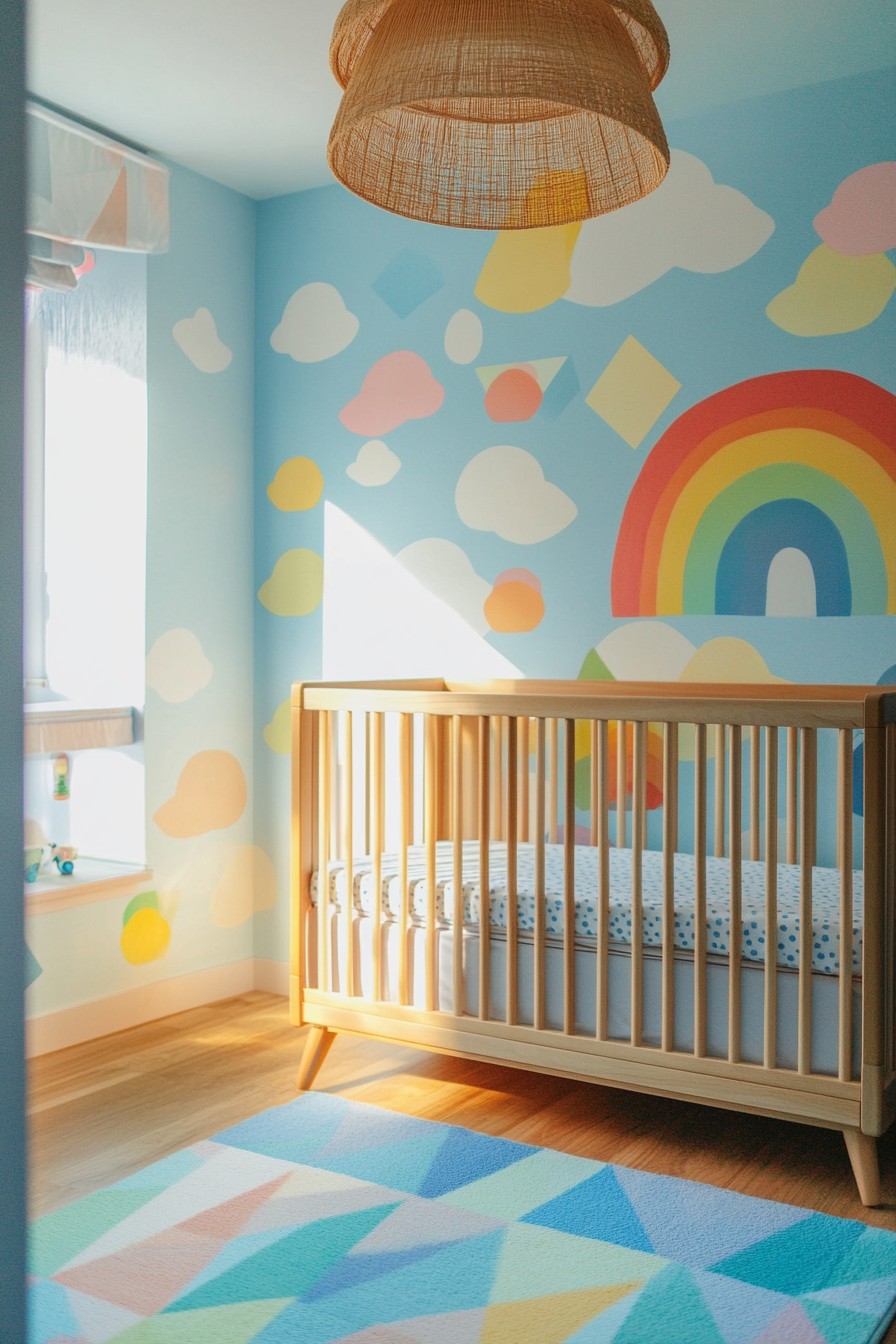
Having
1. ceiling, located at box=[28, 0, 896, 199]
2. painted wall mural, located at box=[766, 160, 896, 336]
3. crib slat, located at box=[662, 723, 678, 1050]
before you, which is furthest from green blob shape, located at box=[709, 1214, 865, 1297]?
ceiling, located at box=[28, 0, 896, 199]

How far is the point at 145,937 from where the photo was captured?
294 centimetres

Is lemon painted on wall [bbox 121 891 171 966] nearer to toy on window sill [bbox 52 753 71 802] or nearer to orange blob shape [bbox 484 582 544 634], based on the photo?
toy on window sill [bbox 52 753 71 802]

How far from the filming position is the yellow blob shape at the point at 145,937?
2893 mm

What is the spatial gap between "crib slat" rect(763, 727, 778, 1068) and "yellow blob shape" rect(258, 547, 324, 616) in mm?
1655

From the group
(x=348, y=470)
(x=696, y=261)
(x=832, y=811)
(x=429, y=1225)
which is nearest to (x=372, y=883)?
(x=429, y=1225)

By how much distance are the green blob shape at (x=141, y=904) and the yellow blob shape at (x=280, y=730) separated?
56cm

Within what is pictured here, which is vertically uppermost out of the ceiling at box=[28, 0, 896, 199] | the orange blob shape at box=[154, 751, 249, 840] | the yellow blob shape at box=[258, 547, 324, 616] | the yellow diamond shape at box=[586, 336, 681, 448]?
the ceiling at box=[28, 0, 896, 199]

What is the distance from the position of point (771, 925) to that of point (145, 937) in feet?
5.78

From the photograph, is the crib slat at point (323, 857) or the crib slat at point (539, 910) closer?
the crib slat at point (539, 910)


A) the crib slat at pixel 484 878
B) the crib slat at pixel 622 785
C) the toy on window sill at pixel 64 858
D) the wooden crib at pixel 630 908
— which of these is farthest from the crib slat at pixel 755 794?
the toy on window sill at pixel 64 858

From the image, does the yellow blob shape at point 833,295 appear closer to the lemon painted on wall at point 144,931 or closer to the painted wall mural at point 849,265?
the painted wall mural at point 849,265

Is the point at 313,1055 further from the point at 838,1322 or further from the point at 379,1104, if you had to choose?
the point at 838,1322

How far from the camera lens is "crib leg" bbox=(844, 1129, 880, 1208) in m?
1.84

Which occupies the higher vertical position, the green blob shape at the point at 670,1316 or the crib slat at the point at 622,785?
the crib slat at the point at 622,785
